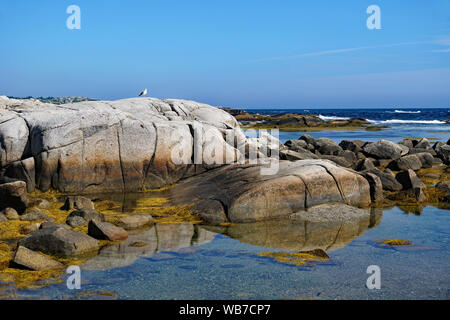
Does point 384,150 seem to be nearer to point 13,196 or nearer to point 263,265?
point 263,265

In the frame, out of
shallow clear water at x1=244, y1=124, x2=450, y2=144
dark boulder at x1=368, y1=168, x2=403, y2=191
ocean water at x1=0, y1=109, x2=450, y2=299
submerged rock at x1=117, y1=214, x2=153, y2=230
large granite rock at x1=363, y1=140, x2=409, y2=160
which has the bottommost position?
→ ocean water at x1=0, y1=109, x2=450, y2=299

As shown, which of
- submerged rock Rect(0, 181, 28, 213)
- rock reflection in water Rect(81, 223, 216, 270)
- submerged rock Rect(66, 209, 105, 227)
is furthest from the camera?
submerged rock Rect(0, 181, 28, 213)

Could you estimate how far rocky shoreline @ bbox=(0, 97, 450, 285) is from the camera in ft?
41.8

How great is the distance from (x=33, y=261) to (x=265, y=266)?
4.64 metres

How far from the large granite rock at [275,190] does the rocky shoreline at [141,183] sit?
1.2 inches

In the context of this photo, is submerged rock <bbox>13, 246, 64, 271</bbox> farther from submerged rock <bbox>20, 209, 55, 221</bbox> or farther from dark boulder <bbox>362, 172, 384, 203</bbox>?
dark boulder <bbox>362, 172, 384, 203</bbox>

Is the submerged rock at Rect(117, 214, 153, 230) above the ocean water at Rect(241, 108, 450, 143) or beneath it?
beneath

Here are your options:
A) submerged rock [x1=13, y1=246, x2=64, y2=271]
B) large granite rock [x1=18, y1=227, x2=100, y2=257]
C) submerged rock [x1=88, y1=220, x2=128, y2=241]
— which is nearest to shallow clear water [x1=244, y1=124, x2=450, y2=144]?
submerged rock [x1=88, y1=220, x2=128, y2=241]

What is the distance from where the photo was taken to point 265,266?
388 inches

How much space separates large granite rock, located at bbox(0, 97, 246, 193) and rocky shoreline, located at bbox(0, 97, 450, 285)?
36 mm

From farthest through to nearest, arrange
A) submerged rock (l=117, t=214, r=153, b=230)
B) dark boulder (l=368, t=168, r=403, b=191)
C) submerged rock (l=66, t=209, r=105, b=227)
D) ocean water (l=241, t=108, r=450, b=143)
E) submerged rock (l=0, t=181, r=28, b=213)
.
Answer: ocean water (l=241, t=108, r=450, b=143) < dark boulder (l=368, t=168, r=403, b=191) < submerged rock (l=0, t=181, r=28, b=213) < submerged rock (l=66, t=209, r=105, b=227) < submerged rock (l=117, t=214, r=153, b=230)

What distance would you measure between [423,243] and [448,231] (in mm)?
1615

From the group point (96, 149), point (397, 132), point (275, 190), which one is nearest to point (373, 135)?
point (397, 132)

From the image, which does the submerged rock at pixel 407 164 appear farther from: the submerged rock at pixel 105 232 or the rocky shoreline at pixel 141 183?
the submerged rock at pixel 105 232
